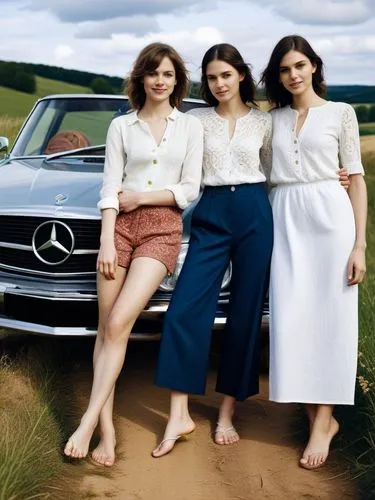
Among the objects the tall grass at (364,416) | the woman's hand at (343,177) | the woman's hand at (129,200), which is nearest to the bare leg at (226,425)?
the tall grass at (364,416)

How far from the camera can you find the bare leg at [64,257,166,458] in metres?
4.21

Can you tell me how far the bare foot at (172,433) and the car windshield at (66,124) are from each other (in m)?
2.48

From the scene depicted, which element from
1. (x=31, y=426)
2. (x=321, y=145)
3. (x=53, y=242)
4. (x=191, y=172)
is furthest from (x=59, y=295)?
(x=321, y=145)

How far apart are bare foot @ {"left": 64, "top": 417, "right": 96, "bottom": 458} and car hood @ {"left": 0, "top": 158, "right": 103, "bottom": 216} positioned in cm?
121

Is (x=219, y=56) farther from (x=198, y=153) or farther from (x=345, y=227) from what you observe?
(x=345, y=227)

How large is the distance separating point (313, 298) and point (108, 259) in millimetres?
1045

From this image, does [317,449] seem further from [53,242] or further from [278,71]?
[278,71]

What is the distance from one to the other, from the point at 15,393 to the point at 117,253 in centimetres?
112

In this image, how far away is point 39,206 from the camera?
486 centimetres

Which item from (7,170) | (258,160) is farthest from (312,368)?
(7,170)

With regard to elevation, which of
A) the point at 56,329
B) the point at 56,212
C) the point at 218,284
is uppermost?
the point at 56,212

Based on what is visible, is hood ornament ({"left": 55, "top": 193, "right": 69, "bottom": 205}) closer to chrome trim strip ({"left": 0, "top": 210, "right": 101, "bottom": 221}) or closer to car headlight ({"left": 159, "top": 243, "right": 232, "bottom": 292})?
chrome trim strip ({"left": 0, "top": 210, "right": 101, "bottom": 221})

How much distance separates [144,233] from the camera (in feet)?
14.3

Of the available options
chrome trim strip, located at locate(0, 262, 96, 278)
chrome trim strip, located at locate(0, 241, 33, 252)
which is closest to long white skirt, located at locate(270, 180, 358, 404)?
chrome trim strip, located at locate(0, 262, 96, 278)
